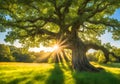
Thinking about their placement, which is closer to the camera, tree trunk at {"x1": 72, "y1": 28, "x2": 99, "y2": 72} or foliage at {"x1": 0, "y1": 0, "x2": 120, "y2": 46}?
foliage at {"x1": 0, "y1": 0, "x2": 120, "y2": 46}

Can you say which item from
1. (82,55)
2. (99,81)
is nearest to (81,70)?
(82,55)

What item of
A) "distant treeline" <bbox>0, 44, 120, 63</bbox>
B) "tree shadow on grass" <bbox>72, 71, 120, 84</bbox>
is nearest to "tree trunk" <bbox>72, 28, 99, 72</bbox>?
"distant treeline" <bbox>0, 44, 120, 63</bbox>

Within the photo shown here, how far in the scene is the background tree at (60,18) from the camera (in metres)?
34.4

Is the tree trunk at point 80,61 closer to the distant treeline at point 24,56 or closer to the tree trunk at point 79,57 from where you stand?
the tree trunk at point 79,57

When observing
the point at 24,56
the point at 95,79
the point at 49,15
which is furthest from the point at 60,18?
the point at 24,56

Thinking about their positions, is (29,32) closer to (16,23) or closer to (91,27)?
(16,23)

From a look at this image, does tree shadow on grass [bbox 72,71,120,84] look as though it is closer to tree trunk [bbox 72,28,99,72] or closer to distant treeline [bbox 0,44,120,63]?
tree trunk [bbox 72,28,99,72]

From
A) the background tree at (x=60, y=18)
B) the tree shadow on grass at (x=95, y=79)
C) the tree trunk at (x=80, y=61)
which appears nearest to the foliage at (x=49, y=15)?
the background tree at (x=60, y=18)

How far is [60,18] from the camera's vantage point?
37.0 meters

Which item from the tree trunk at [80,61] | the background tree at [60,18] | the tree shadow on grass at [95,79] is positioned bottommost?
the tree shadow on grass at [95,79]

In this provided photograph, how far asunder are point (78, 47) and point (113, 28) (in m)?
6.16

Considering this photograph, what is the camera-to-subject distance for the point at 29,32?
39.5 metres

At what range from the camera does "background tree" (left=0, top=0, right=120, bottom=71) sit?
34375 mm

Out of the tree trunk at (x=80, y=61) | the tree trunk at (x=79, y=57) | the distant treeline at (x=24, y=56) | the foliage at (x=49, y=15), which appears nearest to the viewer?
the foliage at (x=49, y=15)
